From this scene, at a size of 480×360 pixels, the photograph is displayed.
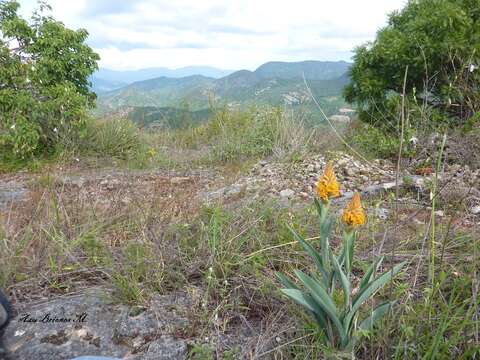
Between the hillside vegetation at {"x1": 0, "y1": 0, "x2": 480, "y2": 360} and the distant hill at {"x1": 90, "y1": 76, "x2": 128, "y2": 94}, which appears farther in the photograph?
the distant hill at {"x1": 90, "y1": 76, "x2": 128, "y2": 94}

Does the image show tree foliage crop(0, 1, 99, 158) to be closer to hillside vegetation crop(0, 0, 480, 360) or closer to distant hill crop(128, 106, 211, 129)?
hillside vegetation crop(0, 0, 480, 360)

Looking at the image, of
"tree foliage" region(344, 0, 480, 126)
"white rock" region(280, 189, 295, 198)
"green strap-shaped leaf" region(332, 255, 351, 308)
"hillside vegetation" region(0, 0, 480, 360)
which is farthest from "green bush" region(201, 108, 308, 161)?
"green strap-shaped leaf" region(332, 255, 351, 308)

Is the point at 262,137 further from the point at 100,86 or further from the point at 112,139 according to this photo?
the point at 100,86

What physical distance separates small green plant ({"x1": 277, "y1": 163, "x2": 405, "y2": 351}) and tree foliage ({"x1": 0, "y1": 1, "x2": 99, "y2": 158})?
4.22m

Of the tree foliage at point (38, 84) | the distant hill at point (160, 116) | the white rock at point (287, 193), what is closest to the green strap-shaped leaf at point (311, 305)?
the white rock at point (287, 193)

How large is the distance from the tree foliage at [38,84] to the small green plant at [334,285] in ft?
13.9

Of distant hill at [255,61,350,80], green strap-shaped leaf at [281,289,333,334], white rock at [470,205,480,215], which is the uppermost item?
distant hill at [255,61,350,80]

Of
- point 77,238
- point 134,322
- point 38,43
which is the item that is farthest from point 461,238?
point 38,43

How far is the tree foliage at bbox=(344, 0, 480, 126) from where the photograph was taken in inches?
163

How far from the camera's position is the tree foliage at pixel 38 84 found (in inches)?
187

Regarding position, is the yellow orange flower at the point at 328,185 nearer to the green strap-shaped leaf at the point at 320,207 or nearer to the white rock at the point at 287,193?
the green strap-shaped leaf at the point at 320,207

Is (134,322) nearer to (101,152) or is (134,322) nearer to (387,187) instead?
(387,187)

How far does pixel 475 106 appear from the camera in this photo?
4.05 meters

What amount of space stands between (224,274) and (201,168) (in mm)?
3027
